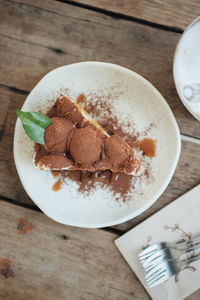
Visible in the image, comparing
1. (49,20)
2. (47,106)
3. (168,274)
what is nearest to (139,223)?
(168,274)

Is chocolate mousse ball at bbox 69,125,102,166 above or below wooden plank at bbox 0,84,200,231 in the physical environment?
above

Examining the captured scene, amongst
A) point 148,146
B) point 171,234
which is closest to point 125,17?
point 148,146

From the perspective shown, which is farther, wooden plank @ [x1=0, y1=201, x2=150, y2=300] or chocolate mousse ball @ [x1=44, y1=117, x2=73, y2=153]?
wooden plank @ [x1=0, y1=201, x2=150, y2=300]

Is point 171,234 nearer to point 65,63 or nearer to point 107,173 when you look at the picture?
point 107,173

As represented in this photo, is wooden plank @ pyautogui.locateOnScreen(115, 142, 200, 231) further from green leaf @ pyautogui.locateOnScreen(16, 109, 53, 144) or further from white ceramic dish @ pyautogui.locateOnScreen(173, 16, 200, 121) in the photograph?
green leaf @ pyautogui.locateOnScreen(16, 109, 53, 144)

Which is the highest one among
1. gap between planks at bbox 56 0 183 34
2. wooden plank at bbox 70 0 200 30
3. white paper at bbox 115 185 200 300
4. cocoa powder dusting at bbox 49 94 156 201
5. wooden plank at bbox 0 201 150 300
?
wooden plank at bbox 70 0 200 30

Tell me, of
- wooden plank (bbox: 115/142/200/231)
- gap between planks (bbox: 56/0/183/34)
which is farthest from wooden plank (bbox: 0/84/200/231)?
gap between planks (bbox: 56/0/183/34)
